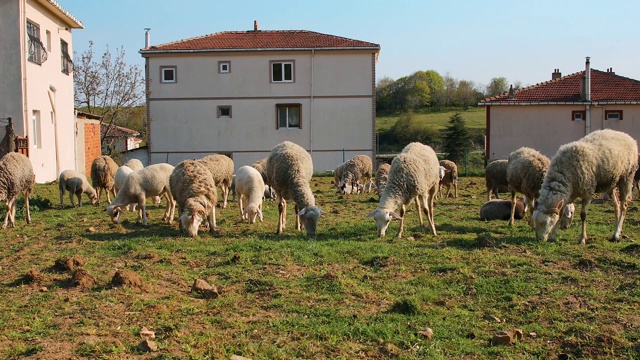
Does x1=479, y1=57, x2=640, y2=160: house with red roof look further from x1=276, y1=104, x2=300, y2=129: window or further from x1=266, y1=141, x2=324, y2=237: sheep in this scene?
x1=266, y1=141, x2=324, y2=237: sheep

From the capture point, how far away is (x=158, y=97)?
113 ft

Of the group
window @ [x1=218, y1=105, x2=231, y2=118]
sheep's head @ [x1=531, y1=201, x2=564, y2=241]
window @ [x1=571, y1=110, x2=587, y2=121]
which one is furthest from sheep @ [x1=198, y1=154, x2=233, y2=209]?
window @ [x1=571, y1=110, x2=587, y2=121]

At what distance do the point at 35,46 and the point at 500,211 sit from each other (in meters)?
18.5

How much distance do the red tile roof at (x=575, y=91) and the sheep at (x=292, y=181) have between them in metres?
23.5

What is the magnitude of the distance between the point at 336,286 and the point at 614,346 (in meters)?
3.26

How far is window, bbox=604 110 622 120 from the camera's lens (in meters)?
32.9

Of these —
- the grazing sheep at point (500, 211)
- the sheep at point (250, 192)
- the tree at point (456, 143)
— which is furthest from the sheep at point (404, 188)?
the tree at point (456, 143)

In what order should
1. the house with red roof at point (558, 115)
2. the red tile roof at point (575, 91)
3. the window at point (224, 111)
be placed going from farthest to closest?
the window at point (224, 111)
the red tile roof at point (575, 91)
the house with red roof at point (558, 115)

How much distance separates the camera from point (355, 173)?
2122 cm

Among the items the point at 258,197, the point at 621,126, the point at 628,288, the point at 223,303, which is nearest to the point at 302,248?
the point at 223,303

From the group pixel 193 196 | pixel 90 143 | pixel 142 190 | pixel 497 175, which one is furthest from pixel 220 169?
pixel 90 143

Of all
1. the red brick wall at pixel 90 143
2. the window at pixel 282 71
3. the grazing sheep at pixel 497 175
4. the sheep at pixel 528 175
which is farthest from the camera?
the window at pixel 282 71

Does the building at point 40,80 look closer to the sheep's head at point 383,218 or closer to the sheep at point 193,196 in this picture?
the sheep at point 193,196

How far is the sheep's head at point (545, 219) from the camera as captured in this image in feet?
33.6
